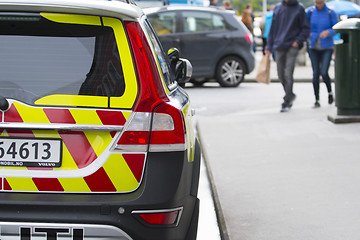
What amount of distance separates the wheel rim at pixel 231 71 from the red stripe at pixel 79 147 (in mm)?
12744

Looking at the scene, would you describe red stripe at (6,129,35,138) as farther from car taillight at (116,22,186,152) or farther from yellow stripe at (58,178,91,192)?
car taillight at (116,22,186,152)

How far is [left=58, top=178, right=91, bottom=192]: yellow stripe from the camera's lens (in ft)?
10.9

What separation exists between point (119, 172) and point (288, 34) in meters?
7.84

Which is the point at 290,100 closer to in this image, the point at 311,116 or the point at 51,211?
the point at 311,116

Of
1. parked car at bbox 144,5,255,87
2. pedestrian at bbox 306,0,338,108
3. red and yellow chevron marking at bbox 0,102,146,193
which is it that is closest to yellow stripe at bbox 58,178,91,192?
red and yellow chevron marking at bbox 0,102,146,193

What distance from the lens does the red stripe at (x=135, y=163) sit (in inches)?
131

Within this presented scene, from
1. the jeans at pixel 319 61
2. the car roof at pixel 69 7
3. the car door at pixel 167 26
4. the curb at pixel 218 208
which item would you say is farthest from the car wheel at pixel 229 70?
the car roof at pixel 69 7

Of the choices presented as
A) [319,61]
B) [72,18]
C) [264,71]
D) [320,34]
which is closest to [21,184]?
[72,18]

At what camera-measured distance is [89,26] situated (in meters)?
3.39

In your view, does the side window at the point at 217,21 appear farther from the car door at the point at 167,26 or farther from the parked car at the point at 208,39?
the car door at the point at 167,26

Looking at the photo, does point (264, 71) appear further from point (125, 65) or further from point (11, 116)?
point (11, 116)

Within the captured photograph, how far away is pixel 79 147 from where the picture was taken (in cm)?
332

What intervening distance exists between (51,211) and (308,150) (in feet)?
16.2

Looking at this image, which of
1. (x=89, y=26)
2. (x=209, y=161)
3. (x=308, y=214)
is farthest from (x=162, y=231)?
(x=209, y=161)
